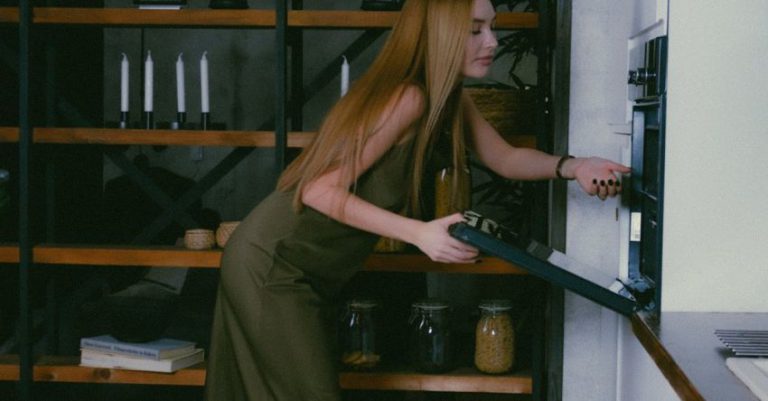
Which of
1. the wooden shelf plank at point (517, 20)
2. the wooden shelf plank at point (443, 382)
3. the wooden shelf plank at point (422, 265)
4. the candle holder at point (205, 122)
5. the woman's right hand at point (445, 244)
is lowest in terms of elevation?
the wooden shelf plank at point (443, 382)

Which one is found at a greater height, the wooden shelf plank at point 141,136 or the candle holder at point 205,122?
the candle holder at point 205,122

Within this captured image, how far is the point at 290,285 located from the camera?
2.07 m

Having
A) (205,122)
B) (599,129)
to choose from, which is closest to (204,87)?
(205,122)

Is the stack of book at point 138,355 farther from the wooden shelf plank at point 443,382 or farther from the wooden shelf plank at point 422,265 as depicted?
the wooden shelf plank at point 422,265

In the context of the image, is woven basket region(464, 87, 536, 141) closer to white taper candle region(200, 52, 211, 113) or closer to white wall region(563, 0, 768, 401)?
white taper candle region(200, 52, 211, 113)

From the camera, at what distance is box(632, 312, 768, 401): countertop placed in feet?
3.70

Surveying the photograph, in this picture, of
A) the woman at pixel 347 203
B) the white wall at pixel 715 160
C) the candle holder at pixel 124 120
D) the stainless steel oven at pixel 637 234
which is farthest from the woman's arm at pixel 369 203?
the candle holder at pixel 124 120

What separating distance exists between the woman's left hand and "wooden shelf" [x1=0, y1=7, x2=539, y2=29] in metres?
0.77

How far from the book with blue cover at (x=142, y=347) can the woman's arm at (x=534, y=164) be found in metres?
1.15

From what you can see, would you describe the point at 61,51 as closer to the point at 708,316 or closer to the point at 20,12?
the point at 20,12

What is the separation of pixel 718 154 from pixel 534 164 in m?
0.63

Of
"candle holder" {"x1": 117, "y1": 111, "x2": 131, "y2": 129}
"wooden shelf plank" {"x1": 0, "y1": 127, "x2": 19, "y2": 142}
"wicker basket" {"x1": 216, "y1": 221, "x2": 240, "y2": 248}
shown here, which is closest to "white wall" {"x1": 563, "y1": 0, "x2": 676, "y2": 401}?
"wicker basket" {"x1": 216, "y1": 221, "x2": 240, "y2": 248}

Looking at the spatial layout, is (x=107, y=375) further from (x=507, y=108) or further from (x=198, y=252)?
(x=507, y=108)

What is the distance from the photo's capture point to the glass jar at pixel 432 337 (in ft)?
8.91
